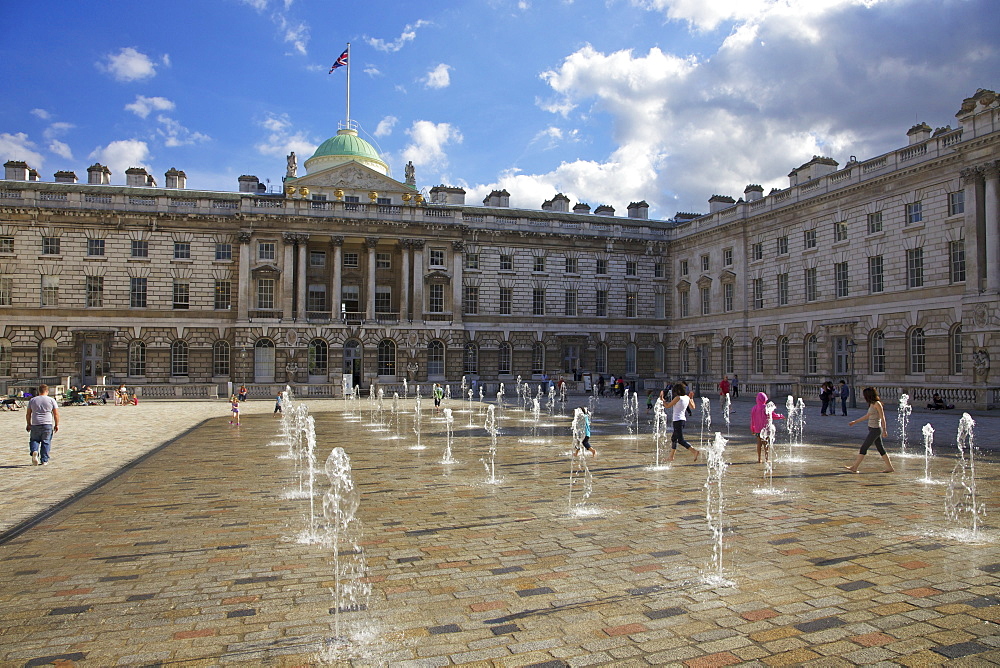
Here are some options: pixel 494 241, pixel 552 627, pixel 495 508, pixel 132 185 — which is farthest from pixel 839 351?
pixel 132 185

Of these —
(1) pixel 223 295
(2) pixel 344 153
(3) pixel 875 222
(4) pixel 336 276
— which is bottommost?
(1) pixel 223 295

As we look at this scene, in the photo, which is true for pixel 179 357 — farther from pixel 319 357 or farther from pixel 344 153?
pixel 344 153

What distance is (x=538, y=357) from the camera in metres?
52.0

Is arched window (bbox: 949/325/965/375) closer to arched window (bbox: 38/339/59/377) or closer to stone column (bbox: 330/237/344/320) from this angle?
stone column (bbox: 330/237/344/320)

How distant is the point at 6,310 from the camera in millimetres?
44094

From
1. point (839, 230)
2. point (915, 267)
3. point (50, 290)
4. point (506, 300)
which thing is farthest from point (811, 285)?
point (50, 290)

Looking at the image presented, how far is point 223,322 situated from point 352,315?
8.82 metres

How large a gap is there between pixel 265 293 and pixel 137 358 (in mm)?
9477

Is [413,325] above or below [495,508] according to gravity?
A: above

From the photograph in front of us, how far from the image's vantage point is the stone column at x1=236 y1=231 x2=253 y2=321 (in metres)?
46.7

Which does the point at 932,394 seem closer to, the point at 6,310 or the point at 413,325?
the point at 413,325

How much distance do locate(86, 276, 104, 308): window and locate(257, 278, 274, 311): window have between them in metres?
10.1

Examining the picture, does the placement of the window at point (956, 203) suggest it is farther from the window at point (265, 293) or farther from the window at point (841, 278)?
the window at point (265, 293)

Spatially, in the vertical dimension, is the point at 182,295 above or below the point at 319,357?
above
